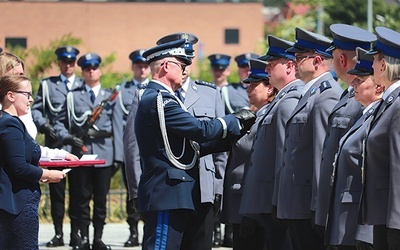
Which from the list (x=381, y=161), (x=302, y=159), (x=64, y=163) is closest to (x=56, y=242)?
(x=64, y=163)

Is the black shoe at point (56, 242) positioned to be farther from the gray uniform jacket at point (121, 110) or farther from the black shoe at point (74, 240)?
the gray uniform jacket at point (121, 110)

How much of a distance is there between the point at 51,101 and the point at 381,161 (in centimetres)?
755

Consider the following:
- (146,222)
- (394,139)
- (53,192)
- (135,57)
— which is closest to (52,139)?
(53,192)

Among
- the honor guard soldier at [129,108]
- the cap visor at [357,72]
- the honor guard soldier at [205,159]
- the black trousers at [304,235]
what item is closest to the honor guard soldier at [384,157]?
the cap visor at [357,72]

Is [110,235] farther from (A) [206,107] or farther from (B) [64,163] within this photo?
(B) [64,163]

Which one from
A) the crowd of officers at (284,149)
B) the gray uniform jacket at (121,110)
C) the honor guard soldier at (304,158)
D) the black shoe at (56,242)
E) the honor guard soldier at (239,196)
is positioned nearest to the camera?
the crowd of officers at (284,149)

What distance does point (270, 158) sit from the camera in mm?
9141

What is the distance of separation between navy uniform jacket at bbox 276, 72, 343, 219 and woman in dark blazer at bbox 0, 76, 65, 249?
74.8 inches

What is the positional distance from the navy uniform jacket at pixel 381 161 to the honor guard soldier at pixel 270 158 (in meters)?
1.95

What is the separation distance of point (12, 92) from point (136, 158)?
2.83m

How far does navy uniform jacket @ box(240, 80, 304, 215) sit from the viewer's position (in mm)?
9102

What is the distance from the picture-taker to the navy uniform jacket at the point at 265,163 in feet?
29.9

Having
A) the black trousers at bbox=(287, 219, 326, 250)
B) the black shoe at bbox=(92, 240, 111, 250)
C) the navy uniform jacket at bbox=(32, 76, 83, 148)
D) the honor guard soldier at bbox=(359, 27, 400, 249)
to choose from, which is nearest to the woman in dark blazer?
the black trousers at bbox=(287, 219, 326, 250)

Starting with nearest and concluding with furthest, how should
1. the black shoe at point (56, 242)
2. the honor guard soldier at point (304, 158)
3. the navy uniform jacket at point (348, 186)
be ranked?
the navy uniform jacket at point (348, 186) → the honor guard soldier at point (304, 158) → the black shoe at point (56, 242)
